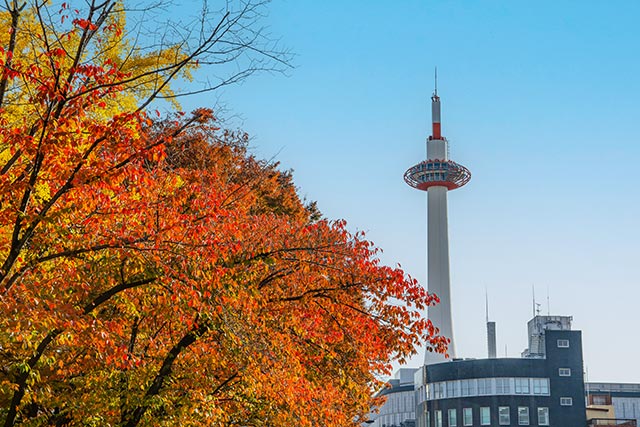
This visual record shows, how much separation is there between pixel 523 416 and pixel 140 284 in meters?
78.5

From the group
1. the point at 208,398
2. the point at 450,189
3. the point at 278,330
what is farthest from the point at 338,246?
the point at 450,189

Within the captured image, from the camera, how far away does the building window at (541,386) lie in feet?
282

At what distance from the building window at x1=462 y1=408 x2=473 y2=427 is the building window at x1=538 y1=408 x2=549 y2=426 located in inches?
269

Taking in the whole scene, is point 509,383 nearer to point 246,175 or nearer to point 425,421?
point 425,421

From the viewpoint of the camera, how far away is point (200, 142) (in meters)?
35.2

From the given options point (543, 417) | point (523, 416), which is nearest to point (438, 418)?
point (523, 416)

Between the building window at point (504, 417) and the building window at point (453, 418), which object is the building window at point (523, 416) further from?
the building window at point (453, 418)

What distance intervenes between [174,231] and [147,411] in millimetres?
4049

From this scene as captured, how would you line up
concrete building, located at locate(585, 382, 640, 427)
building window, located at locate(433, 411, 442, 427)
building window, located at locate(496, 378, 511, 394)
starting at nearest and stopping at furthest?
1. building window, located at locate(496, 378, 511, 394)
2. building window, located at locate(433, 411, 442, 427)
3. concrete building, located at locate(585, 382, 640, 427)

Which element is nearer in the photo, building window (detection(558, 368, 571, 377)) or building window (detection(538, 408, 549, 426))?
building window (detection(538, 408, 549, 426))

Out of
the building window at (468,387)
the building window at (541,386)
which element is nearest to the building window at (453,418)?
the building window at (468,387)

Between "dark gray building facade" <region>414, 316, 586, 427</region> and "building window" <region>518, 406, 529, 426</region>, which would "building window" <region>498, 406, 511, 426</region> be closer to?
"dark gray building facade" <region>414, 316, 586, 427</region>

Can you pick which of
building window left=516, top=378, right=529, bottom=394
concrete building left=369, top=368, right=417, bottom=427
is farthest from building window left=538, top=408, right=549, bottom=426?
concrete building left=369, top=368, right=417, bottom=427

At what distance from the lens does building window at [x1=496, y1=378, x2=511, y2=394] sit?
87562 mm
